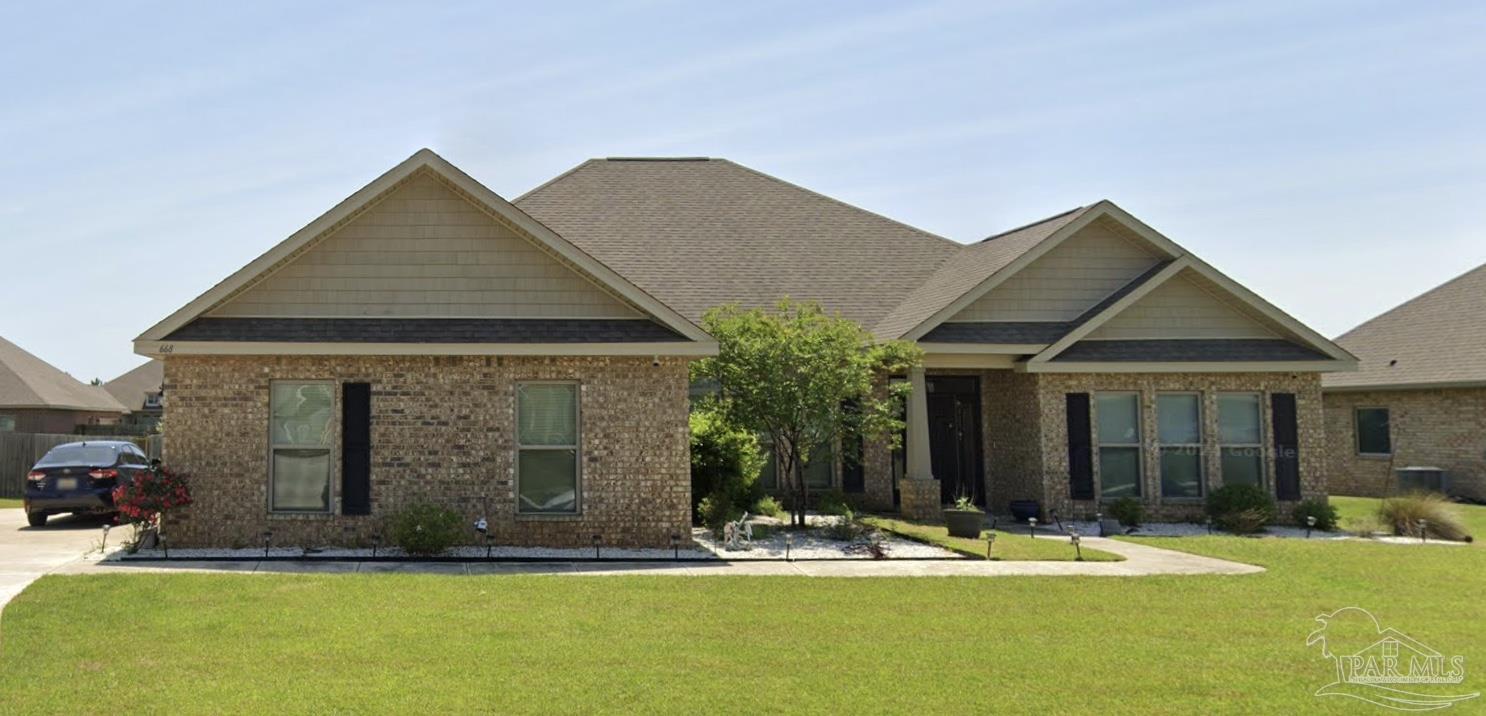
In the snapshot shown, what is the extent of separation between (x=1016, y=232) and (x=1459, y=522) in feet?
29.5

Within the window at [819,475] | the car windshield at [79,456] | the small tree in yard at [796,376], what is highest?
the small tree in yard at [796,376]

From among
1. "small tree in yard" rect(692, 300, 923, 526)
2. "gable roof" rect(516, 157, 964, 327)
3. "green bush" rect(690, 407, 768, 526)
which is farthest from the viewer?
"gable roof" rect(516, 157, 964, 327)

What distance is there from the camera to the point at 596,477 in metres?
14.8

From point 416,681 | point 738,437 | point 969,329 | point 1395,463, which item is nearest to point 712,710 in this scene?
point 416,681

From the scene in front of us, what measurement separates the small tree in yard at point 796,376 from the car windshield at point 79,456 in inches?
422

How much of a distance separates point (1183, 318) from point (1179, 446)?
7.37 feet

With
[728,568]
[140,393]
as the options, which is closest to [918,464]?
[728,568]

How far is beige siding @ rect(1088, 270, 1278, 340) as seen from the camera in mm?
19531

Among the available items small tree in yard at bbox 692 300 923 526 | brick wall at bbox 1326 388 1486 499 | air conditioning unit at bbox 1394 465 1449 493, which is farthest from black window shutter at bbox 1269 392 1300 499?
brick wall at bbox 1326 388 1486 499

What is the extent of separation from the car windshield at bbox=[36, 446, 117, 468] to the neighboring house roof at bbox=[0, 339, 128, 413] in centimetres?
1769

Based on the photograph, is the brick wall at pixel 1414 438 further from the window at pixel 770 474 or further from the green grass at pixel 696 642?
the window at pixel 770 474

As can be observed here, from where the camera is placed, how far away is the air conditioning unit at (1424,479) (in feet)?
81.2

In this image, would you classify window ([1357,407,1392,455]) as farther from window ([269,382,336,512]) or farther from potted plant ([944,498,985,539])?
window ([269,382,336,512])

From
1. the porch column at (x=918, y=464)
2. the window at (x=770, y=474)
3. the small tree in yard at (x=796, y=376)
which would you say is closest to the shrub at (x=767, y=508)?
the small tree in yard at (x=796, y=376)
